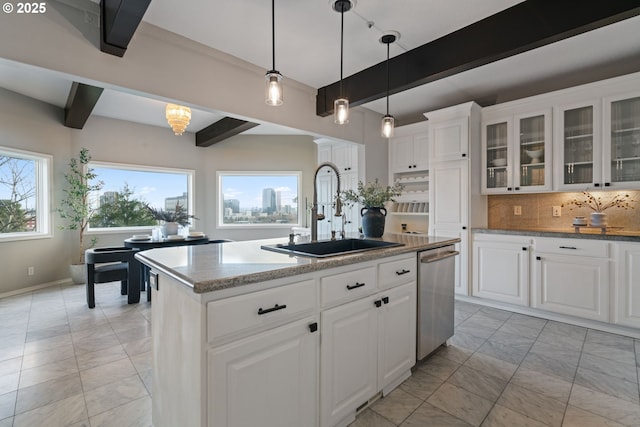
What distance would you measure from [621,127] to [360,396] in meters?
3.46

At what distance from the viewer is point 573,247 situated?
3.02 m

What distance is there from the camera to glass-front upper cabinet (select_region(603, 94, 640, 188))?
2861mm

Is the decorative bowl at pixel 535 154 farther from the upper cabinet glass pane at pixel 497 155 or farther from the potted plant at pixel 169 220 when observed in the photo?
the potted plant at pixel 169 220

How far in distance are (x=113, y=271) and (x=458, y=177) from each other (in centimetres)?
439

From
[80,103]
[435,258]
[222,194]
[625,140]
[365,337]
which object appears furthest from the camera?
[222,194]

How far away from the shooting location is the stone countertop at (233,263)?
1.15 m

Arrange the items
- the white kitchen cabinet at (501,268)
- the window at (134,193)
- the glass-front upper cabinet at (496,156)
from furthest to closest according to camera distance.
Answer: the window at (134,193), the glass-front upper cabinet at (496,156), the white kitchen cabinet at (501,268)

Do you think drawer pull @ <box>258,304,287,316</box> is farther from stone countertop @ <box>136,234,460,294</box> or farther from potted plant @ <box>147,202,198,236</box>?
potted plant @ <box>147,202,198,236</box>

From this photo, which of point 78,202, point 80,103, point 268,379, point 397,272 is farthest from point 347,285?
point 78,202

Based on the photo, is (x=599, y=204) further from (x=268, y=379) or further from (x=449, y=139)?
(x=268, y=379)

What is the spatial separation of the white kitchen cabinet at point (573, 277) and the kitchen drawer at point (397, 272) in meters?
1.99

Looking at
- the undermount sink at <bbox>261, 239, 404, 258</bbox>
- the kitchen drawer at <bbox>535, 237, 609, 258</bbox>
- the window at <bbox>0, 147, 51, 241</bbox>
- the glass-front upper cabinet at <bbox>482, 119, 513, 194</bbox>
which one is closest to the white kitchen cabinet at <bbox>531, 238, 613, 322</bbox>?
the kitchen drawer at <bbox>535, 237, 609, 258</bbox>

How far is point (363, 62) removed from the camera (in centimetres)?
304

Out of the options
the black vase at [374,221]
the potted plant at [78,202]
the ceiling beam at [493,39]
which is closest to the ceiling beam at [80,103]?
the potted plant at [78,202]
